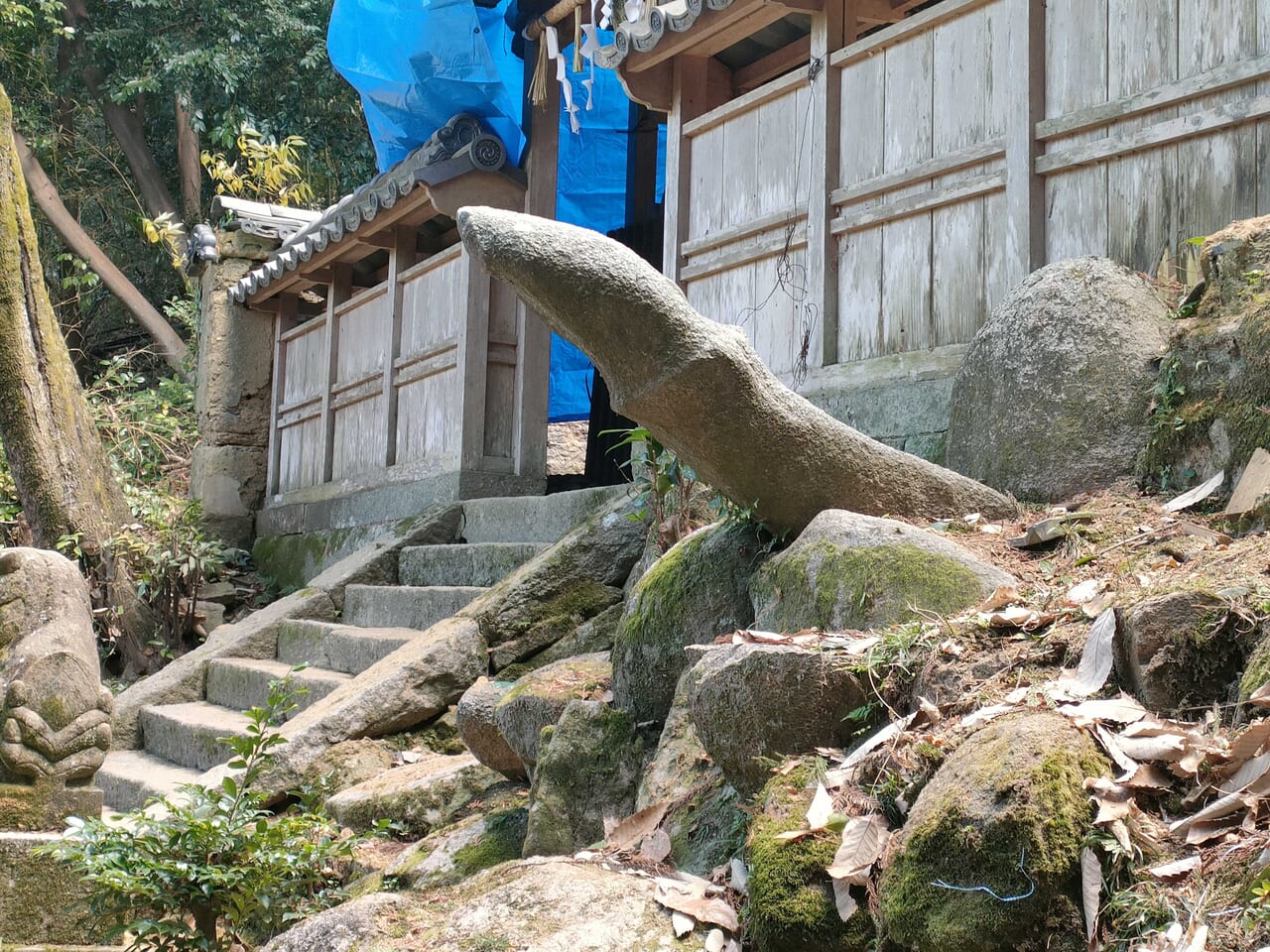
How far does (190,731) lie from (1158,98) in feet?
20.0

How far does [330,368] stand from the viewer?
11203mm

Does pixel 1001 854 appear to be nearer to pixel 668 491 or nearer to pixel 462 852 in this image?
pixel 462 852

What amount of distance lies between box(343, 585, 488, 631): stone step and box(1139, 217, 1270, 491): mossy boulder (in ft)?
13.2

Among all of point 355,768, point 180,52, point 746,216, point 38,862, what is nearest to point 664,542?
point 355,768

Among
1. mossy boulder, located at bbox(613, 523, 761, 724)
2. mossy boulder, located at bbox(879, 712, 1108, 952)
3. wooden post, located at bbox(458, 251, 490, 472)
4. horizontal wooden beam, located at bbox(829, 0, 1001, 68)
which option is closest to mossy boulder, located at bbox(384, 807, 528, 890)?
mossy boulder, located at bbox(613, 523, 761, 724)

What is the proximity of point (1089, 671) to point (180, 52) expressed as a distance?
49.8ft

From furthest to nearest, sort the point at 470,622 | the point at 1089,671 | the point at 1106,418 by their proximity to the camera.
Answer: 1. the point at 470,622
2. the point at 1106,418
3. the point at 1089,671

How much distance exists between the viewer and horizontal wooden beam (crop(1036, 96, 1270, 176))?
4.43 metres

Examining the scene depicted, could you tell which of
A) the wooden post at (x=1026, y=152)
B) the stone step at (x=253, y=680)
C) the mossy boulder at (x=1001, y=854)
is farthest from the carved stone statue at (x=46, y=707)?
the wooden post at (x=1026, y=152)

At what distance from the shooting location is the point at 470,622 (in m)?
6.10

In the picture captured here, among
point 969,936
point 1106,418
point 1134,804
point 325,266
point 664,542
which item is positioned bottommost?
point 969,936

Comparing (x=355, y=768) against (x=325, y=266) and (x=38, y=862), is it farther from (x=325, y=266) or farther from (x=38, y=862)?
(x=325, y=266)

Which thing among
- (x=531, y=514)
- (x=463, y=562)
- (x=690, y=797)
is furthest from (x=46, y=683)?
(x=690, y=797)

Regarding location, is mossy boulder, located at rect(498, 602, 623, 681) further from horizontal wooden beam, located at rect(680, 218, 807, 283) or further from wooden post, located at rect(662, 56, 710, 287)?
wooden post, located at rect(662, 56, 710, 287)
